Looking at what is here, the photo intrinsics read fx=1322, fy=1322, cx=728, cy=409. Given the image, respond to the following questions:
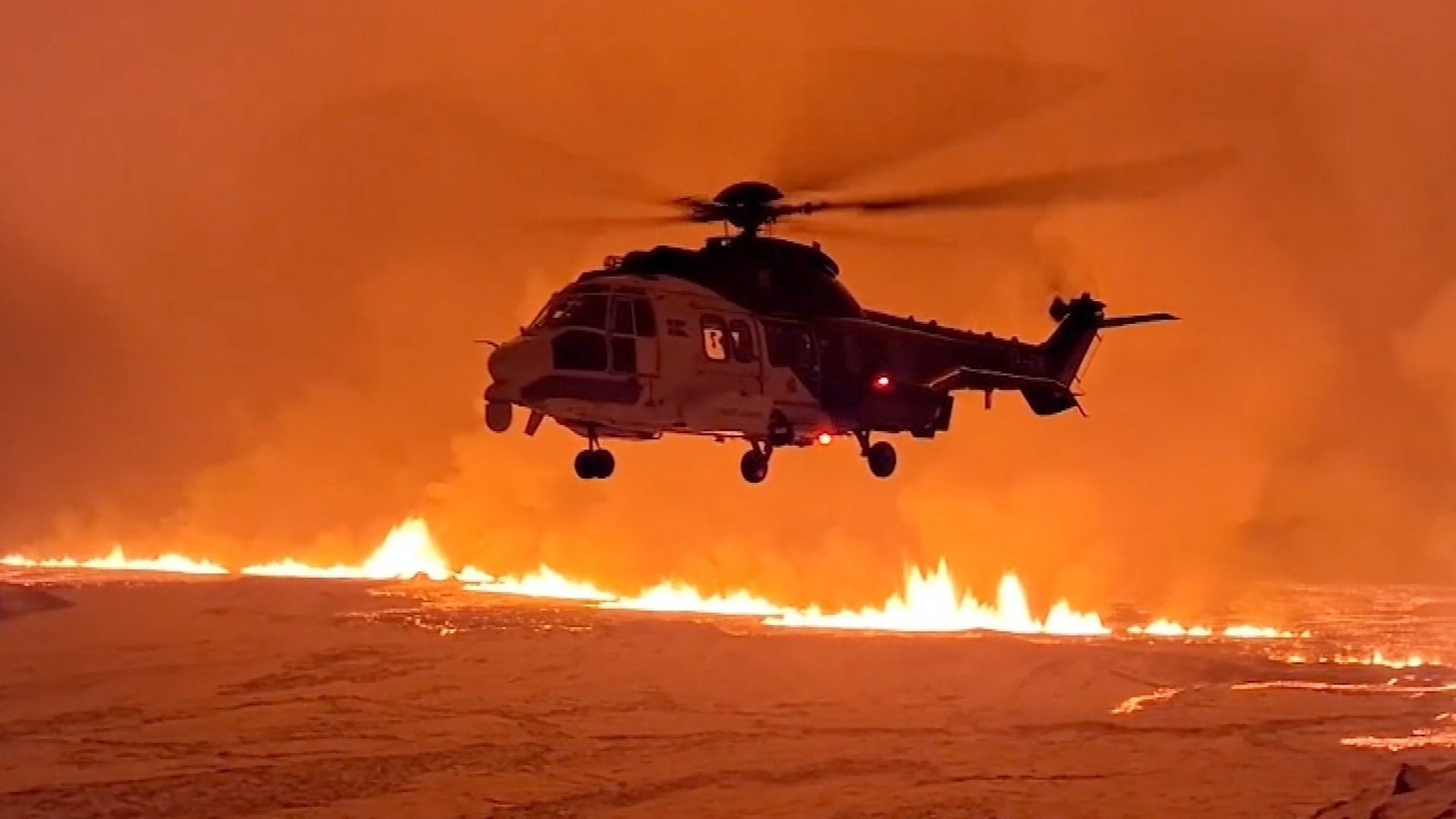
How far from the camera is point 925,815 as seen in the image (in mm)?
18312

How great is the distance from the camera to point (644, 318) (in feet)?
57.5

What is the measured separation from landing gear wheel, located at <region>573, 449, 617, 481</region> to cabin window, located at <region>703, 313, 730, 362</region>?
207 centimetres

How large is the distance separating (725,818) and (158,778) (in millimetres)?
8767

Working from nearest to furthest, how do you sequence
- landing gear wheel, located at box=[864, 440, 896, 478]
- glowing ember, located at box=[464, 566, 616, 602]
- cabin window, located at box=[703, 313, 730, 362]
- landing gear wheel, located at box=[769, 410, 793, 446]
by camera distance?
1. cabin window, located at box=[703, 313, 730, 362]
2. landing gear wheel, located at box=[769, 410, 793, 446]
3. landing gear wheel, located at box=[864, 440, 896, 478]
4. glowing ember, located at box=[464, 566, 616, 602]

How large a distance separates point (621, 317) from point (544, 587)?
46.3 meters

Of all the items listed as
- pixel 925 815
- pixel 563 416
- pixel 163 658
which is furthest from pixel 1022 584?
pixel 563 416

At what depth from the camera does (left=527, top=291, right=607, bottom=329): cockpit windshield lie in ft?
55.6

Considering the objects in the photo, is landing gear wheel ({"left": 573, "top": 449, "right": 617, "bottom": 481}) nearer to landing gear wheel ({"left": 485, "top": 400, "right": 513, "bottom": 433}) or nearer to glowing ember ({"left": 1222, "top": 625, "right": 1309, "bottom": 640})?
landing gear wheel ({"left": 485, "top": 400, "right": 513, "bottom": 433})

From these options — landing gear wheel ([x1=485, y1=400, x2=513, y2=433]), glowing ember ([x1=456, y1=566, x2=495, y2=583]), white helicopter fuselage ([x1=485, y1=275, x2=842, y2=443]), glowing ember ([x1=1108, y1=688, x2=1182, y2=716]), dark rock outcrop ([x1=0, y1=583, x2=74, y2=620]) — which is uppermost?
white helicopter fuselage ([x1=485, y1=275, x2=842, y2=443])

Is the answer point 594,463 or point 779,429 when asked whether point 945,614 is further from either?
point 594,463

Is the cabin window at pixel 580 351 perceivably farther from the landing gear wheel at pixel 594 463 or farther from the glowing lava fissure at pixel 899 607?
the glowing lava fissure at pixel 899 607

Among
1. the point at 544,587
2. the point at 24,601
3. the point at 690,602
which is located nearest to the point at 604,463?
the point at 24,601

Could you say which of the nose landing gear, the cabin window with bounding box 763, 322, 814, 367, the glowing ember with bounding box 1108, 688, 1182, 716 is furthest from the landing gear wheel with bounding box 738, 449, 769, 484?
the glowing ember with bounding box 1108, 688, 1182, 716

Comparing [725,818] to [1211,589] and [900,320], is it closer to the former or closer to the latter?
[900,320]
